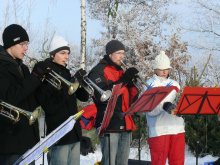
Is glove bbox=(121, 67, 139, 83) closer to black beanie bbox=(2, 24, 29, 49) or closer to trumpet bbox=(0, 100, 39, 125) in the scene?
black beanie bbox=(2, 24, 29, 49)

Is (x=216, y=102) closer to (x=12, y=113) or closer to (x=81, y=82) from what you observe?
(x=81, y=82)

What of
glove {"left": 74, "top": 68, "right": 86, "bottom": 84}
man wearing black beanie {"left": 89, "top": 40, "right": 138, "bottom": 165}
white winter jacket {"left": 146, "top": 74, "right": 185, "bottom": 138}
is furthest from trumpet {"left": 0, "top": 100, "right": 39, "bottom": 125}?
white winter jacket {"left": 146, "top": 74, "right": 185, "bottom": 138}

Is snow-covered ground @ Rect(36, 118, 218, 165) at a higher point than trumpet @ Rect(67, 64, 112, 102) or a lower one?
lower

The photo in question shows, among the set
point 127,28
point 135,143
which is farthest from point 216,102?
point 127,28

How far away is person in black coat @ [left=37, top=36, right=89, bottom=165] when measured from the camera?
333 centimetres

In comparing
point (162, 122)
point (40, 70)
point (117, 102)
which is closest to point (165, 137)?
point (162, 122)

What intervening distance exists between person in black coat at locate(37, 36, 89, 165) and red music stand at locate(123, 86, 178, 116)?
2.01 feet

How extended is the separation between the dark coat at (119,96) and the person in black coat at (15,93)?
1087 millimetres

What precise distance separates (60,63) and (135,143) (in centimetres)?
522

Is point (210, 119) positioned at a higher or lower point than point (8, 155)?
lower

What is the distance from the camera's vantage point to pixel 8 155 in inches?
110

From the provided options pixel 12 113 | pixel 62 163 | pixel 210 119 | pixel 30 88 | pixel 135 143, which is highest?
pixel 30 88

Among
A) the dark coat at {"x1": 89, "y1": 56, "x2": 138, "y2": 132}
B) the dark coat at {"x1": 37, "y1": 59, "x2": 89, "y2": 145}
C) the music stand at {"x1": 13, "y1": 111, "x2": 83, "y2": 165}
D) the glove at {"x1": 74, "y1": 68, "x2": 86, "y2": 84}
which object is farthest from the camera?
the dark coat at {"x1": 89, "y1": 56, "x2": 138, "y2": 132}

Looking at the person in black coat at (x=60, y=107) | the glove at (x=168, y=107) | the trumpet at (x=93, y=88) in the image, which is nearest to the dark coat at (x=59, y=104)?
the person in black coat at (x=60, y=107)
